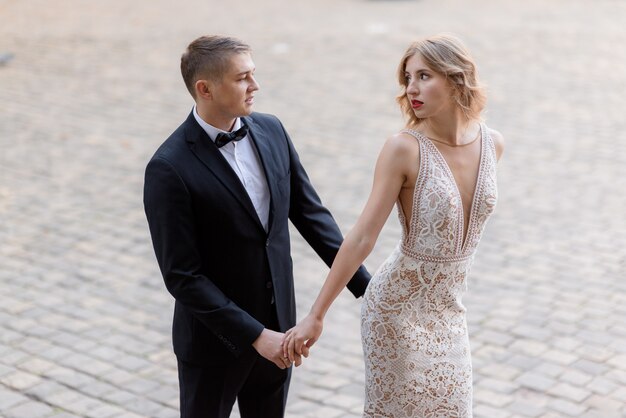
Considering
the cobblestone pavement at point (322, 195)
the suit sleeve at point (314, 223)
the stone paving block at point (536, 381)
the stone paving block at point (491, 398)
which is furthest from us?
the cobblestone pavement at point (322, 195)

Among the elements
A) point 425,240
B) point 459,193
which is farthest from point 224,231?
point 459,193

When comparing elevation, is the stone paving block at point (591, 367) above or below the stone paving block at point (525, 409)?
above

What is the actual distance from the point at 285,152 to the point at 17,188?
19.1ft

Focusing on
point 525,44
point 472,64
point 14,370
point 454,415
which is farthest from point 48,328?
point 525,44

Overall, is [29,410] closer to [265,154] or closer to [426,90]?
[265,154]

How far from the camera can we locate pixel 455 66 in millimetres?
3393

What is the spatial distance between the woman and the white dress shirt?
37cm

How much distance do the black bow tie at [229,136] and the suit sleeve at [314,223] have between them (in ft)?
1.09

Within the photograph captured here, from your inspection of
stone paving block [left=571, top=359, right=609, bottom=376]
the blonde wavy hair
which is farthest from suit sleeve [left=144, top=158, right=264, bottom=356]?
stone paving block [left=571, top=359, right=609, bottom=376]

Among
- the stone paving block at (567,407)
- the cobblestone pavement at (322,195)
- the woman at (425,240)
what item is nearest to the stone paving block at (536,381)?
the cobblestone pavement at (322,195)

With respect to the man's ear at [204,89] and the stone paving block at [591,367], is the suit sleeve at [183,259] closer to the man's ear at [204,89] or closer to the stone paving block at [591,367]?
the man's ear at [204,89]

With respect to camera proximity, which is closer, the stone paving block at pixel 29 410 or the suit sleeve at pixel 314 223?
the suit sleeve at pixel 314 223

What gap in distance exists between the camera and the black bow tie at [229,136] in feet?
11.7

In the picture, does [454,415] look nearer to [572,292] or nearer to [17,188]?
[572,292]
